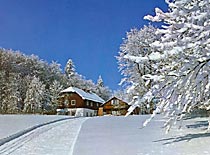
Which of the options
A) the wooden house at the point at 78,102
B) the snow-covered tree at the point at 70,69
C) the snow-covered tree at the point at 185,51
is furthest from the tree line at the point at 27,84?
the snow-covered tree at the point at 185,51

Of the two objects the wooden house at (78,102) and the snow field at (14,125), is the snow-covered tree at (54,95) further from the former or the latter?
the snow field at (14,125)

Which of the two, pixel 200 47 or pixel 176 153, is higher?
pixel 200 47

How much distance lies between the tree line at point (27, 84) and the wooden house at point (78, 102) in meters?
3.06

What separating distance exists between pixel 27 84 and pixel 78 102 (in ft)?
48.4

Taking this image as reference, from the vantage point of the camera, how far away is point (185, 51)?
5125 mm

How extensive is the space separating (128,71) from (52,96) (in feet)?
64.3

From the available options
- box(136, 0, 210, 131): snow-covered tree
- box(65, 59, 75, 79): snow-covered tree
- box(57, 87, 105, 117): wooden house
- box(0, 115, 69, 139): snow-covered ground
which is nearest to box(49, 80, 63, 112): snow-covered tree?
box(57, 87, 105, 117): wooden house

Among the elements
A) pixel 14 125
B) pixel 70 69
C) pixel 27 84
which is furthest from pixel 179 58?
pixel 70 69

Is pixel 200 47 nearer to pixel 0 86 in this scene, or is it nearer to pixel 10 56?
pixel 0 86

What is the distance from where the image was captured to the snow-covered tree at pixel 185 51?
4.68 m

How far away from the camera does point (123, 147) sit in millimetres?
8094

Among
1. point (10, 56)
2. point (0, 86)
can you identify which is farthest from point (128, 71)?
point (10, 56)

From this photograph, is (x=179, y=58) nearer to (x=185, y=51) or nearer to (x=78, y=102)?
(x=185, y=51)

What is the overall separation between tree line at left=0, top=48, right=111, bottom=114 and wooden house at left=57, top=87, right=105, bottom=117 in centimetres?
306
